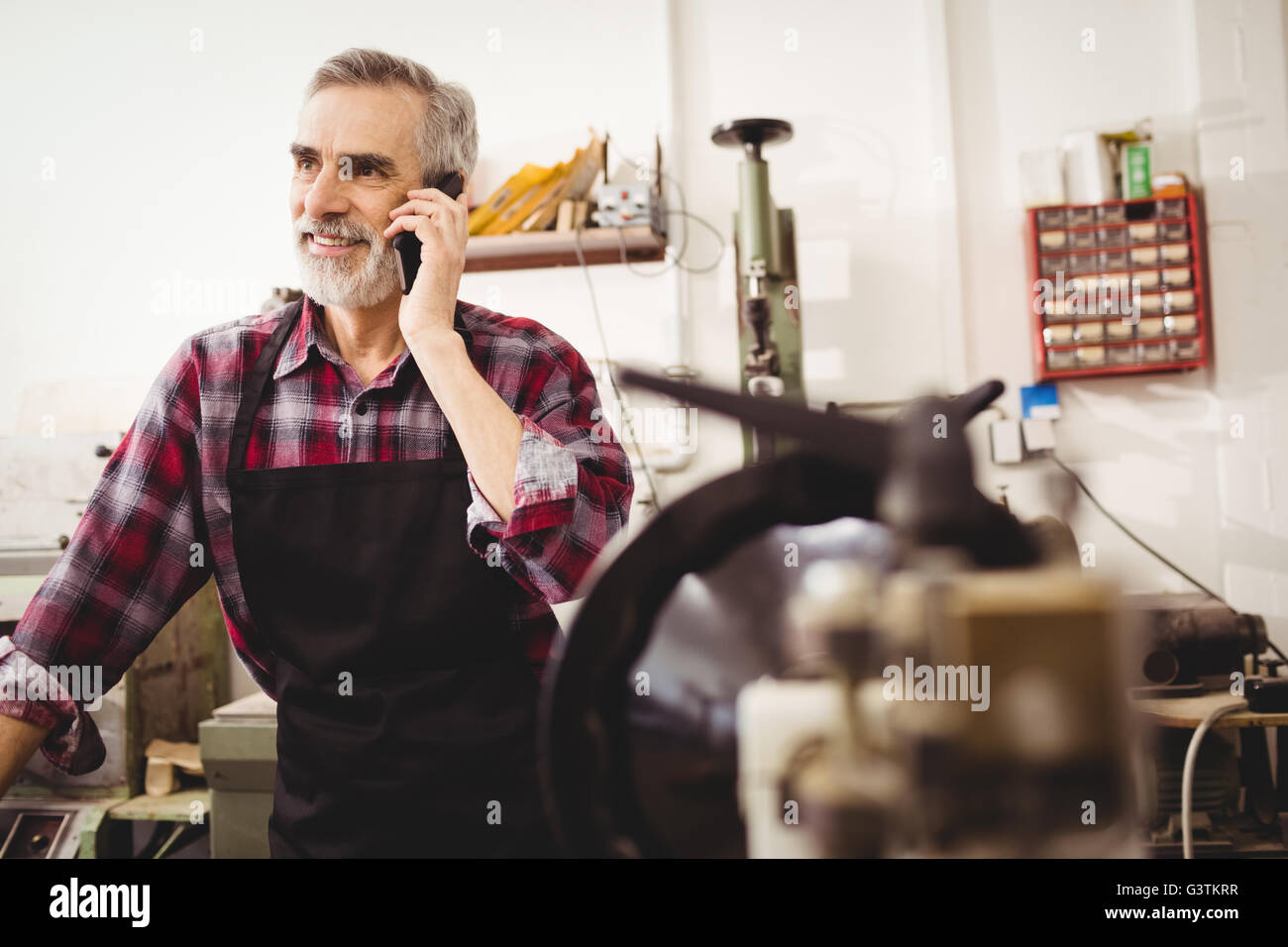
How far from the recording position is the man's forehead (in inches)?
42.1

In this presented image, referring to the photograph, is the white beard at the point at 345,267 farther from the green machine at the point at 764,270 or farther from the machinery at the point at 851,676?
the green machine at the point at 764,270

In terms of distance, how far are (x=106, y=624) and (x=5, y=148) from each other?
9.86ft

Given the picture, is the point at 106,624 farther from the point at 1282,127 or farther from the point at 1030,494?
the point at 1282,127

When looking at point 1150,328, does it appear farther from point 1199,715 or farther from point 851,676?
point 851,676

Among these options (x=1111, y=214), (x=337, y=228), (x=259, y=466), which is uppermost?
(x=1111, y=214)

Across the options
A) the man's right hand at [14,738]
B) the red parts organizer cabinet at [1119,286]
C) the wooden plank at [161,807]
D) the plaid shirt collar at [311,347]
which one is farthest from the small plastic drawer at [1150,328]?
the wooden plank at [161,807]

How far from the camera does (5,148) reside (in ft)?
9.87

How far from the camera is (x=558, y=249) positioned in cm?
247

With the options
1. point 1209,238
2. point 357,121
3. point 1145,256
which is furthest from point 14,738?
point 1209,238

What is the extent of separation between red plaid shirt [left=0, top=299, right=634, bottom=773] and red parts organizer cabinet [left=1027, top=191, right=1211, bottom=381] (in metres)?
1.81

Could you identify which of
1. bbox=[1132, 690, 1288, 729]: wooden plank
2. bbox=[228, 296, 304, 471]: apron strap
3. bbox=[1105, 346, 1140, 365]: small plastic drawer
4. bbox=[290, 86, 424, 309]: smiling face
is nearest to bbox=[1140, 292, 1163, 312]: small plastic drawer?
bbox=[1105, 346, 1140, 365]: small plastic drawer

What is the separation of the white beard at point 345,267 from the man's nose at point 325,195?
0.01m

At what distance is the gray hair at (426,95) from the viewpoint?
3.58ft

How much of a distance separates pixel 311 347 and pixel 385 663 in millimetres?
415
